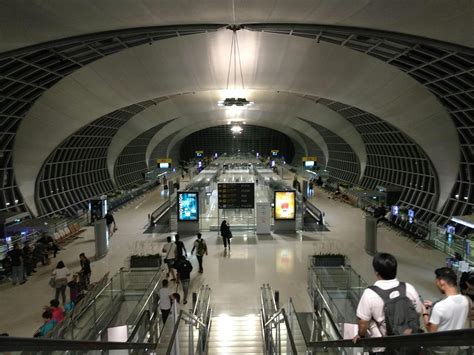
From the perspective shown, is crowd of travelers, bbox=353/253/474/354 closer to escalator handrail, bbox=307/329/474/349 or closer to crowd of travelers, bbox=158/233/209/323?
escalator handrail, bbox=307/329/474/349

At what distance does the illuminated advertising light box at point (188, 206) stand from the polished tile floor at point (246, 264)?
3.94 ft

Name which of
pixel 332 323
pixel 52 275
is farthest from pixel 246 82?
pixel 332 323

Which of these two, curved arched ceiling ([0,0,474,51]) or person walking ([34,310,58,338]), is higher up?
Result: curved arched ceiling ([0,0,474,51])

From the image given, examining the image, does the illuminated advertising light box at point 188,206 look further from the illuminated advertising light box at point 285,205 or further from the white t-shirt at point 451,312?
the white t-shirt at point 451,312

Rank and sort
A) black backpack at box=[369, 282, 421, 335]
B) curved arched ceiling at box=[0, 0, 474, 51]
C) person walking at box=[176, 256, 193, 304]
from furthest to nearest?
1. person walking at box=[176, 256, 193, 304]
2. curved arched ceiling at box=[0, 0, 474, 51]
3. black backpack at box=[369, 282, 421, 335]

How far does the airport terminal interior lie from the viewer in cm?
877

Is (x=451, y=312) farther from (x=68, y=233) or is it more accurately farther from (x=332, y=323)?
(x=68, y=233)

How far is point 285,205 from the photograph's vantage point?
66.6ft

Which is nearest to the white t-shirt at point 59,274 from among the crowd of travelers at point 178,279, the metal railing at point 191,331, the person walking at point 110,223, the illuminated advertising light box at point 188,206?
the crowd of travelers at point 178,279

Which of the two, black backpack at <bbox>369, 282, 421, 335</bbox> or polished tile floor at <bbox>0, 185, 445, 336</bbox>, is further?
polished tile floor at <bbox>0, 185, 445, 336</bbox>

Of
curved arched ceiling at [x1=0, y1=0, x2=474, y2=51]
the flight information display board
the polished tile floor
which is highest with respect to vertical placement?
curved arched ceiling at [x1=0, y1=0, x2=474, y2=51]

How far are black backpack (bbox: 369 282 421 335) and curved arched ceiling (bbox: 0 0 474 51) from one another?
872 centimetres

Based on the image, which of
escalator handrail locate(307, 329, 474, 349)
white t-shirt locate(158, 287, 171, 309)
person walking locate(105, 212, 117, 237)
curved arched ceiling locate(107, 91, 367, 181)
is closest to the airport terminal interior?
escalator handrail locate(307, 329, 474, 349)

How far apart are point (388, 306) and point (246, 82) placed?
22.9 metres
